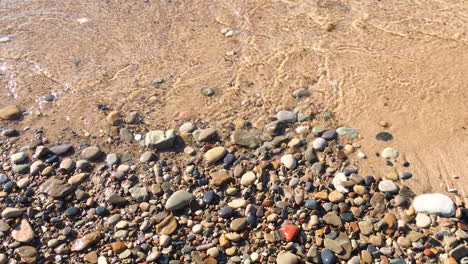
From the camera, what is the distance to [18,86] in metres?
5.46

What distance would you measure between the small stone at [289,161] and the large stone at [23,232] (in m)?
2.24

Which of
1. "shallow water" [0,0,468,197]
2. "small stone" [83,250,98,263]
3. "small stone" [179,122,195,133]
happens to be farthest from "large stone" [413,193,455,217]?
"small stone" [83,250,98,263]

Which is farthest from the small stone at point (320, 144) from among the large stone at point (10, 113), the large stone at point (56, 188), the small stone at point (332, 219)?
the large stone at point (10, 113)

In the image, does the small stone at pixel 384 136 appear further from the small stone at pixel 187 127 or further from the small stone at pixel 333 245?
the small stone at pixel 187 127

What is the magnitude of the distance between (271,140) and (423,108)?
1621mm

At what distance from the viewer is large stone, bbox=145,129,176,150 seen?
14.5 ft

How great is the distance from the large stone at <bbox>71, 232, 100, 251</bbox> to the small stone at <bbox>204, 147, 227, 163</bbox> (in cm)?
120

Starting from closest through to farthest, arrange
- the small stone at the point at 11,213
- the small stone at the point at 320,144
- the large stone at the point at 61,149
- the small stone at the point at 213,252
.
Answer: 1. the small stone at the point at 213,252
2. the small stone at the point at 11,213
3. the small stone at the point at 320,144
4. the large stone at the point at 61,149

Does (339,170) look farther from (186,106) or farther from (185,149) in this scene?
(186,106)

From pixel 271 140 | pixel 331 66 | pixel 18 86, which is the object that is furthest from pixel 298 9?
pixel 18 86

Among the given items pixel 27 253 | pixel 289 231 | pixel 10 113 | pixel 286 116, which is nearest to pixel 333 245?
pixel 289 231

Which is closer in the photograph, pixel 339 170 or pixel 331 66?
pixel 339 170

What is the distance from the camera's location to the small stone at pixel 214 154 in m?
4.25

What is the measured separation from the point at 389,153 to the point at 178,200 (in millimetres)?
1953
